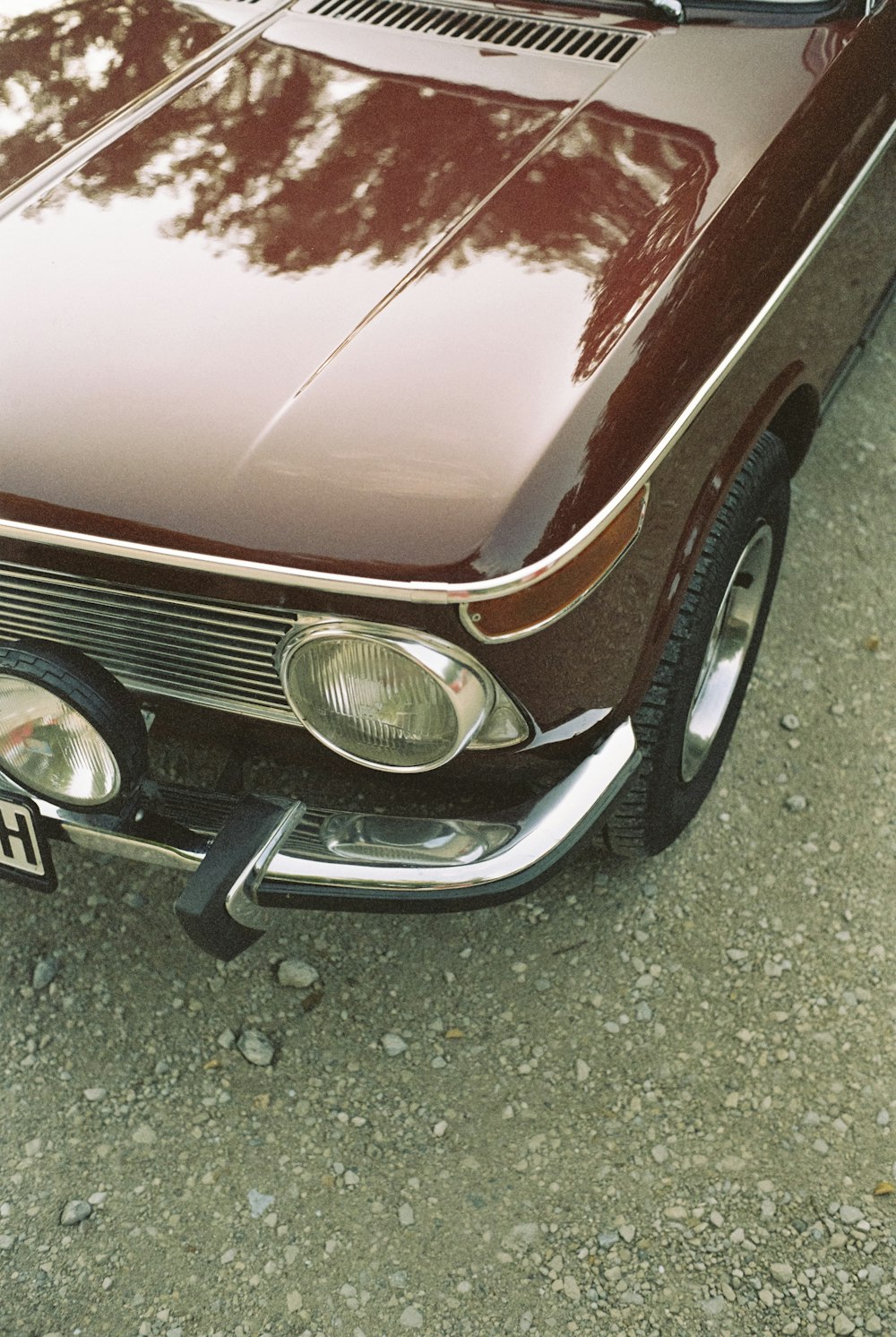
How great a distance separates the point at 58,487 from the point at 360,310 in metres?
0.48

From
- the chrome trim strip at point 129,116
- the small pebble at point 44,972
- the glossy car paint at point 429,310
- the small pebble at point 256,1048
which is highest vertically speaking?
the chrome trim strip at point 129,116

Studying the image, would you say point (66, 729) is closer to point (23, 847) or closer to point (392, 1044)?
point (23, 847)

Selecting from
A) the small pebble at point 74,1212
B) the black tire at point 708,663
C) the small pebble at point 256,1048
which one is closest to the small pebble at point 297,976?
the small pebble at point 256,1048

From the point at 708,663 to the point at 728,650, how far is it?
12 centimetres

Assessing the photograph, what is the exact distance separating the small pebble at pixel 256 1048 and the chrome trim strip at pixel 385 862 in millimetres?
545

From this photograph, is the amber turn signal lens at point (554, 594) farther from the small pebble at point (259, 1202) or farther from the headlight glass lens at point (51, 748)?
the small pebble at point (259, 1202)

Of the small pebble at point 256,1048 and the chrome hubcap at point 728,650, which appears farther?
the chrome hubcap at point 728,650

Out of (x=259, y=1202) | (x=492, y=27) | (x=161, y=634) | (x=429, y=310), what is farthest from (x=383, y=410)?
(x=259, y=1202)

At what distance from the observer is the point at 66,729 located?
162 cm

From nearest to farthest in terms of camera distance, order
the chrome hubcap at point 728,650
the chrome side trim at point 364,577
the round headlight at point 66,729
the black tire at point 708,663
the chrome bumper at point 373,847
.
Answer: the chrome side trim at point 364,577 < the round headlight at point 66,729 < the chrome bumper at point 373,847 < the black tire at point 708,663 < the chrome hubcap at point 728,650

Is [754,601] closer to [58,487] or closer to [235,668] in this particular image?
[235,668]

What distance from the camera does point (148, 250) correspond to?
1.71 metres

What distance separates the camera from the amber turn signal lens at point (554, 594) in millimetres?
1482

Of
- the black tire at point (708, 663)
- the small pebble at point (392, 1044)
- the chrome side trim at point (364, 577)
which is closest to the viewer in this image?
the chrome side trim at point (364, 577)
